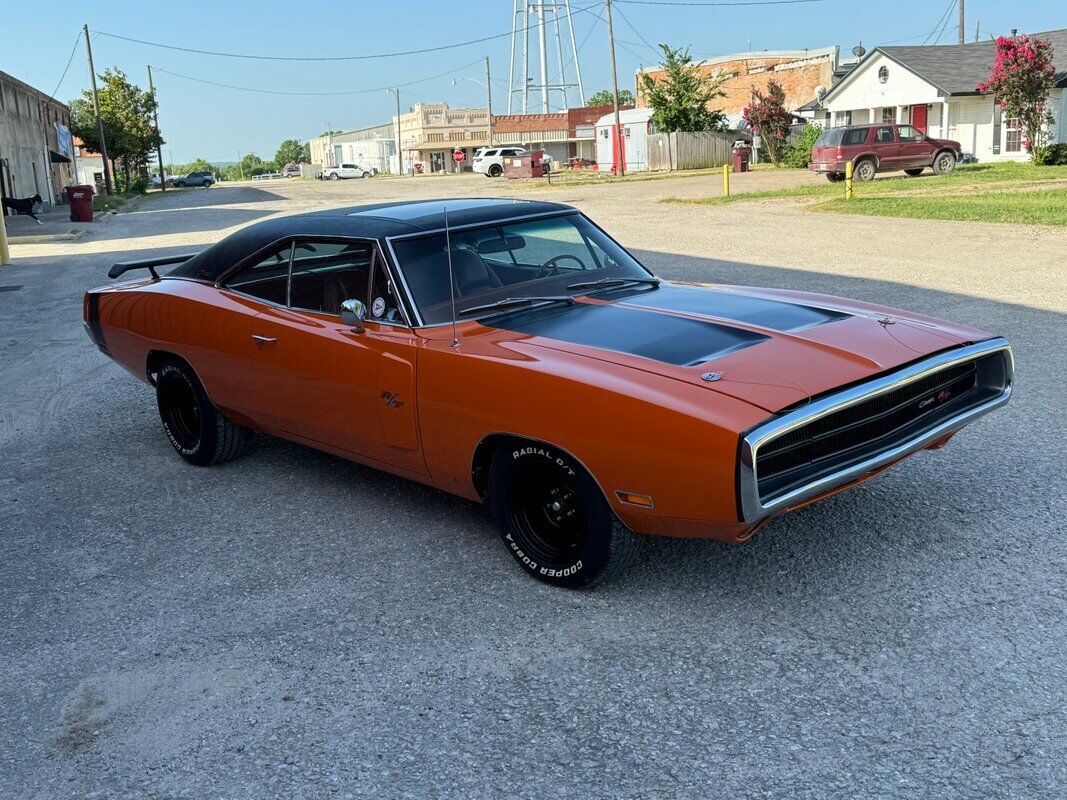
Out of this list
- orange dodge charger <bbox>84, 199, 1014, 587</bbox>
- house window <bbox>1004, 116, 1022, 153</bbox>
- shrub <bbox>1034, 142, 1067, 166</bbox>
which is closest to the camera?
orange dodge charger <bbox>84, 199, 1014, 587</bbox>

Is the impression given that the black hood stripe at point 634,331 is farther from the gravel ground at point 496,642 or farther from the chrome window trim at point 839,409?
the gravel ground at point 496,642

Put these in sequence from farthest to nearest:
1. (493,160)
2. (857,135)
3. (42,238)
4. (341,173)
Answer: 1. (341,173)
2. (493,160)
3. (857,135)
4. (42,238)

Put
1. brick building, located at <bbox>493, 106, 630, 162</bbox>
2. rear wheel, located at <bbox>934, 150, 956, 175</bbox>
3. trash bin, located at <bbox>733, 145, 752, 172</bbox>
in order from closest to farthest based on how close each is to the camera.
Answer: rear wheel, located at <bbox>934, 150, 956, 175</bbox> < trash bin, located at <bbox>733, 145, 752, 172</bbox> < brick building, located at <bbox>493, 106, 630, 162</bbox>

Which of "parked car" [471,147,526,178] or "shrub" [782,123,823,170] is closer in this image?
"shrub" [782,123,823,170]

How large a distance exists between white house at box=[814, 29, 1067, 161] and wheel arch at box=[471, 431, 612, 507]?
121ft

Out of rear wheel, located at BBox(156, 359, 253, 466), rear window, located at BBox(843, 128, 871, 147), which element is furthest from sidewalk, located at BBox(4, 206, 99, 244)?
rear window, located at BBox(843, 128, 871, 147)

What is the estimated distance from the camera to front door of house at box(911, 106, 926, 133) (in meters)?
40.5

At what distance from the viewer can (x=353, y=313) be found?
4543 mm

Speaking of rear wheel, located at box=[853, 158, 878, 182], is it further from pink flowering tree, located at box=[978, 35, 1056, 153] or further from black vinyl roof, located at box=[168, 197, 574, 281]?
black vinyl roof, located at box=[168, 197, 574, 281]

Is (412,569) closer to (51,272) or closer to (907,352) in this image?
(907,352)

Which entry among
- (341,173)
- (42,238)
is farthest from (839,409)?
(341,173)

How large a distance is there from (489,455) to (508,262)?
109cm

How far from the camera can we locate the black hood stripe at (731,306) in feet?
14.1

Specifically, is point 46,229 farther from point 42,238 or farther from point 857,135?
point 857,135
